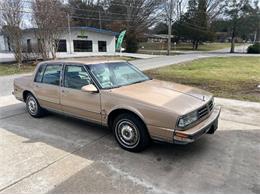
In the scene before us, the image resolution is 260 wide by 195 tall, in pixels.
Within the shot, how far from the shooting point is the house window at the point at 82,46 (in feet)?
106

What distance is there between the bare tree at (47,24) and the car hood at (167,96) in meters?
16.6

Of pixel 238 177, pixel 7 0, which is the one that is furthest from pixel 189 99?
pixel 7 0

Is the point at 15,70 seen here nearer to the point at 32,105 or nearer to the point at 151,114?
the point at 32,105

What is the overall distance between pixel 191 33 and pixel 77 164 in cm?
5332

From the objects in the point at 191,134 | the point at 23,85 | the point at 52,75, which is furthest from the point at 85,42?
the point at 191,134

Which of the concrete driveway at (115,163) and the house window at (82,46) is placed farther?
the house window at (82,46)

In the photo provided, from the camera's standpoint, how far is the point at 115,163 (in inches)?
139

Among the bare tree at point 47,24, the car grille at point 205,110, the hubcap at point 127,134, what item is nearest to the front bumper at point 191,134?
the car grille at point 205,110

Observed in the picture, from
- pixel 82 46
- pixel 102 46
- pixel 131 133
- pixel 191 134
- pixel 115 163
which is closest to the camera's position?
pixel 191 134

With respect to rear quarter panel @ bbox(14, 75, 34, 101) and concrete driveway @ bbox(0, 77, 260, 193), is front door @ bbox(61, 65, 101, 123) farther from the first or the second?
rear quarter panel @ bbox(14, 75, 34, 101)

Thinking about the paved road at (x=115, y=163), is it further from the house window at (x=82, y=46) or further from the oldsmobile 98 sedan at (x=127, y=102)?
the house window at (x=82, y=46)

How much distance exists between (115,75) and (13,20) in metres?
15.7

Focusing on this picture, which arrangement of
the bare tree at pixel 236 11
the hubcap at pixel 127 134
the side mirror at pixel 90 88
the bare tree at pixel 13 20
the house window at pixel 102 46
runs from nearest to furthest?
the hubcap at pixel 127 134
the side mirror at pixel 90 88
the bare tree at pixel 13 20
the house window at pixel 102 46
the bare tree at pixel 236 11

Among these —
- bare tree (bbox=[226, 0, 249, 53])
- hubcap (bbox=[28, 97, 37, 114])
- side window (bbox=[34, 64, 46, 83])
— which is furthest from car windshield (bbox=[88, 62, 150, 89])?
bare tree (bbox=[226, 0, 249, 53])
